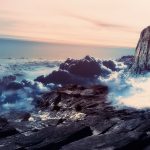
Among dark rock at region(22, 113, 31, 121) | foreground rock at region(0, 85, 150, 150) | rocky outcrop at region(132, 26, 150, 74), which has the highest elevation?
rocky outcrop at region(132, 26, 150, 74)

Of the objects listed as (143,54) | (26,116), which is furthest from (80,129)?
(143,54)

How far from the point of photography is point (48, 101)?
30.8 meters

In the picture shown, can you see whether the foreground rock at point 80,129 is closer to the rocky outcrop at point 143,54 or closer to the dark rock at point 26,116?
the dark rock at point 26,116

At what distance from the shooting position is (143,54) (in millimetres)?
44469

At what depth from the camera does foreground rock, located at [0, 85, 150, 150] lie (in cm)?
1775

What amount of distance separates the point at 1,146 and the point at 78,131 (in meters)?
3.58

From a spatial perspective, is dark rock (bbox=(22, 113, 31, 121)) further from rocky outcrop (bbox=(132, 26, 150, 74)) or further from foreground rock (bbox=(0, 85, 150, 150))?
rocky outcrop (bbox=(132, 26, 150, 74))

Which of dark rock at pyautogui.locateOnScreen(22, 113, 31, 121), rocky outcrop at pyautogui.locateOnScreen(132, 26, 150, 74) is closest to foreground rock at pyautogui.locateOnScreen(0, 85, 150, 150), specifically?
dark rock at pyautogui.locateOnScreen(22, 113, 31, 121)

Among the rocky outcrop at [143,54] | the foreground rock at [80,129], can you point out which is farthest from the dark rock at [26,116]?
the rocky outcrop at [143,54]

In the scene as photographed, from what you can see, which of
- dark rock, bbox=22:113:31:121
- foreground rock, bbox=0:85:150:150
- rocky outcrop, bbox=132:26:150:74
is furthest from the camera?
rocky outcrop, bbox=132:26:150:74

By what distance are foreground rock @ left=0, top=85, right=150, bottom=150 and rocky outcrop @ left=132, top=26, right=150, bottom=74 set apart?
50.8 ft

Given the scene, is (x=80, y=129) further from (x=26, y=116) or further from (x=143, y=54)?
(x=143, y=54)

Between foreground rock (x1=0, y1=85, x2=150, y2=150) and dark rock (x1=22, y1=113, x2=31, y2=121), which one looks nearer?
foreground rock (x1=0, y1=85, x2=150, y2=150)

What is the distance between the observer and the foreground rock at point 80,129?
699 inches
